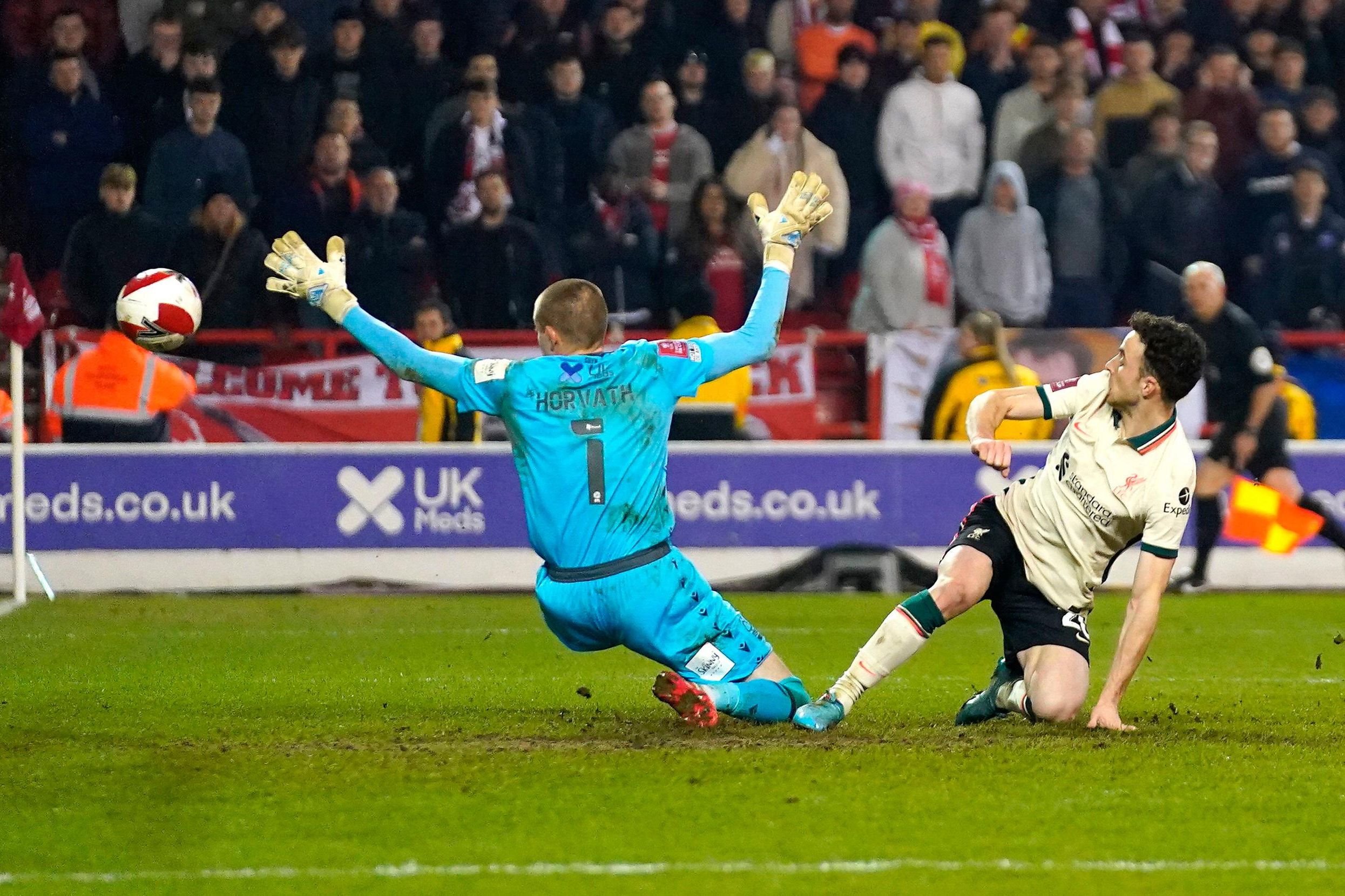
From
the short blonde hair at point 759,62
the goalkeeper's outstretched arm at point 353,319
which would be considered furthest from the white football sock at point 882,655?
the short blonde hair at point 759,62

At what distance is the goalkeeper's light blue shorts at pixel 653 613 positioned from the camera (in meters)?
6.47

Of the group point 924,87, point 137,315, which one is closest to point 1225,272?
point 924,87

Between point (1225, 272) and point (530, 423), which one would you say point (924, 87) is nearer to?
point (1225, 272)

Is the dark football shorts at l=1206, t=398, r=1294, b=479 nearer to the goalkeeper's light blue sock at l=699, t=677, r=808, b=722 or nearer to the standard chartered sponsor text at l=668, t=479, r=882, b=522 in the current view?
the standard chartered sponsor text at l=668, t=479, r=882, b=522

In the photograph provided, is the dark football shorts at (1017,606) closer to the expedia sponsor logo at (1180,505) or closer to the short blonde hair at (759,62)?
the expedia sponsor logo at (1180,505)

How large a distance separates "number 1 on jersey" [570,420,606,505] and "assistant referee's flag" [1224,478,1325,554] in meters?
7.67

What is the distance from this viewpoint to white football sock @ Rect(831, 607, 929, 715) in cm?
670

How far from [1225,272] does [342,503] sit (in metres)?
7.34

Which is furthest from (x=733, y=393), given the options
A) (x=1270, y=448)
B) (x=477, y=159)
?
(x=1270, y=448)

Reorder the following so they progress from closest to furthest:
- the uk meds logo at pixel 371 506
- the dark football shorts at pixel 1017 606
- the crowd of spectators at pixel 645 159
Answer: the dark football shorts at pixel 1017 606 → the uk meds logo at pixel 371 506 → the crowd of spectators at pixel 645 159

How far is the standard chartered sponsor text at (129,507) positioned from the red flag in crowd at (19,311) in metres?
1.25

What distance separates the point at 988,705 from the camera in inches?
277

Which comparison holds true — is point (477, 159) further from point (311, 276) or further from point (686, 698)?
point (686, 698)

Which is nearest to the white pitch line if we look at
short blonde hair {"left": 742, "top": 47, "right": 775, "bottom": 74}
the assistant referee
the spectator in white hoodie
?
the assistant referee
